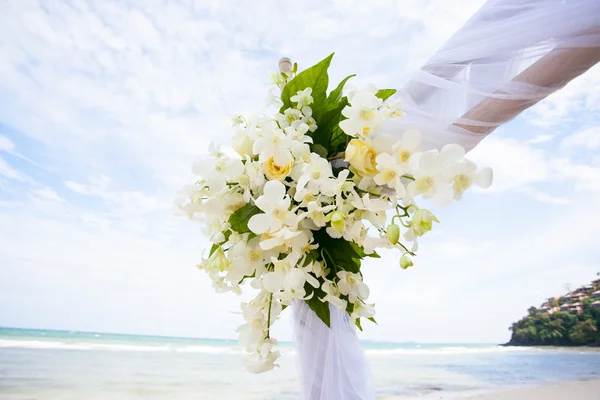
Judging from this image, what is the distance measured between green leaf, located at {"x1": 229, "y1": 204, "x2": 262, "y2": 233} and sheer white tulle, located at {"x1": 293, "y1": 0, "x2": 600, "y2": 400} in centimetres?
28

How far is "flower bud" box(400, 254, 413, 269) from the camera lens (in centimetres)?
55

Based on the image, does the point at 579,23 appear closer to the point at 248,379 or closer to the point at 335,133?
the point at 335,133

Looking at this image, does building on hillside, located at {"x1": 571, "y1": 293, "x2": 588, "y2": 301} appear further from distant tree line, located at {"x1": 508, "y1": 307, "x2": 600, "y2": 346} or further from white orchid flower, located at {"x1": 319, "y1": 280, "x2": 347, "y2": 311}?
white orchid flower, located at {"x1": 319, "y1": 280, "x2": 347, "y2": 311}

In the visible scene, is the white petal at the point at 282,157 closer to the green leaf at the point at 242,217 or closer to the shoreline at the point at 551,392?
the green leaf at the point at 242,217

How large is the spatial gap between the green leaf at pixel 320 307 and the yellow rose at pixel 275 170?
10.1 inches

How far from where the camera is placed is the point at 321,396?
0.77 meters

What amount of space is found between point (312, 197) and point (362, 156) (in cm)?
11

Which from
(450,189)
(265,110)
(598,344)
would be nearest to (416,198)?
(450,189)

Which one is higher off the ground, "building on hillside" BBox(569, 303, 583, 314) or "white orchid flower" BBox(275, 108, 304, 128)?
"building on hillside" BBox(569, 303, 583, 314)

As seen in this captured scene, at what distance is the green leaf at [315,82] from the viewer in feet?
2.64

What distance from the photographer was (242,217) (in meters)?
0.66

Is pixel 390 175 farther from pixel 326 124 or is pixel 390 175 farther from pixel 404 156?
pixel 326 124

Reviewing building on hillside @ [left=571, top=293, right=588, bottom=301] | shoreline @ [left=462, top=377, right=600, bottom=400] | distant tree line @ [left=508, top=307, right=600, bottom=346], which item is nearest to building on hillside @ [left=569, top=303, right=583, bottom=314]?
distant tree line @ [left=508, top=307, right=600, bottom=346]

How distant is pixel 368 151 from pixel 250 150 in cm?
23
